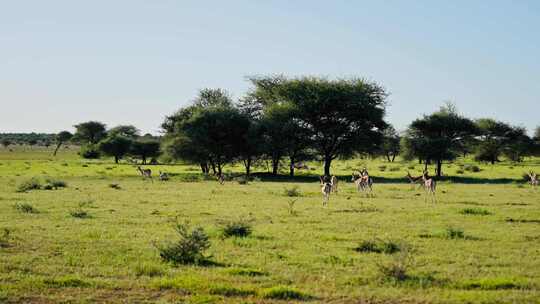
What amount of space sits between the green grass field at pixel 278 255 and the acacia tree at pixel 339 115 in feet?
114

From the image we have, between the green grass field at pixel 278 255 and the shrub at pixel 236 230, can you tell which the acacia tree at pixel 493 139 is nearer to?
the green grass field at pixel 278 255

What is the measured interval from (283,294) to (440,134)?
59857 mm

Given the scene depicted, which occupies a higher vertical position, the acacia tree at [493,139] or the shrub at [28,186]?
the acacia tree at [493,139]

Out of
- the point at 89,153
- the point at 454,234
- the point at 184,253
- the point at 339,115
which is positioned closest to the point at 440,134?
the point at 339,115

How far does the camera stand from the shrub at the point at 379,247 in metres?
15.3

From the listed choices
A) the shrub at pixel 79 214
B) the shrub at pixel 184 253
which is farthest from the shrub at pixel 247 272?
the shrub at pixel 79 214

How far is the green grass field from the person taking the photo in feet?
36.1

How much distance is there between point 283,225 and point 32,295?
10.8 m

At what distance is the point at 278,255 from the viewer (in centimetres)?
1460

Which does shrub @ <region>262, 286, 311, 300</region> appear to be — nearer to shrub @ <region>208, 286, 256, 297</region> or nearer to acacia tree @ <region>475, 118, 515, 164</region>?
shrub @ <region>208, 286, 256, 297</region>

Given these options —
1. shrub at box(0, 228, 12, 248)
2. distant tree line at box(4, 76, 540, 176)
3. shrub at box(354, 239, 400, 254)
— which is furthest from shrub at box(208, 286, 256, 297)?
distant tree line at box(4, 76, 540, 176)

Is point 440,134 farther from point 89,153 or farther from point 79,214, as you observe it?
point 89,153

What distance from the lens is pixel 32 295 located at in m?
10.8

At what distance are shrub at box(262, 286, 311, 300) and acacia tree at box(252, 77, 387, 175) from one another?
164 feet
